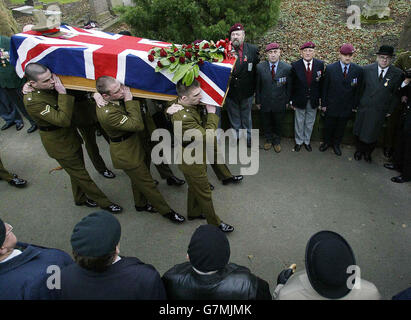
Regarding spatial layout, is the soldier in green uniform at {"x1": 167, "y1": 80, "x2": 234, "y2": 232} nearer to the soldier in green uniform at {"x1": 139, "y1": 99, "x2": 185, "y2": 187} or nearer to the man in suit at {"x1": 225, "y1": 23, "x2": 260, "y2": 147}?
the soldier in green uniform at {"x1": 139, "y1": 99, "x2": 185, "y2": 187}

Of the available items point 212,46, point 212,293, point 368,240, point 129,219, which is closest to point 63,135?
point 129,219

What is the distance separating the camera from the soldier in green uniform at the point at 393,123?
3980 millimetres

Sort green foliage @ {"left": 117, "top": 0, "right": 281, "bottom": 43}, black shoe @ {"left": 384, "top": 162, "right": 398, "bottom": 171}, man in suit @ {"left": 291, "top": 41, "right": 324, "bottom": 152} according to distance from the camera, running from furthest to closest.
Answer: green foliage @ {"left": 117, "top": 0, "right": 281, "bottom": 43} < black shoe @ {"left": 384, "top": 162, "right": 398, "bottom": 171} < man in suit @ {"left": 291, "top": 41, "right": 324, "bottom": 152}

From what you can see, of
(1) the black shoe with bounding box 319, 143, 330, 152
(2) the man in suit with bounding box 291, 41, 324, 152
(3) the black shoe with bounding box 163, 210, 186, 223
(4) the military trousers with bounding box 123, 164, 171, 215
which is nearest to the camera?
(4) the military trousers with bounding box 123, 164, 171, 215

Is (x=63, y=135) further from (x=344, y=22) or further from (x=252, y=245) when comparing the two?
(x=344, y=22)

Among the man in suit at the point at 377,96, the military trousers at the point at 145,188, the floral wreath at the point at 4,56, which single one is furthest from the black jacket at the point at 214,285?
the floral wreath at the point at 4,56

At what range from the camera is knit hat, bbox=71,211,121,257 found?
1.61m

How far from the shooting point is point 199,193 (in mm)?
3229

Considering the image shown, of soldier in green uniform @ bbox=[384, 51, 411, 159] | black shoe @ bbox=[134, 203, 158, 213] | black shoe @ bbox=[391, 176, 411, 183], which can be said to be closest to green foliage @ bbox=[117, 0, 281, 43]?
soldier in green uniform @ bbox=[384, 51, 411, 159]

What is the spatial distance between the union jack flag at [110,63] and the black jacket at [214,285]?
1.90 meters

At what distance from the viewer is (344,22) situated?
7.73m

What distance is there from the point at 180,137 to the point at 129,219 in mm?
1409

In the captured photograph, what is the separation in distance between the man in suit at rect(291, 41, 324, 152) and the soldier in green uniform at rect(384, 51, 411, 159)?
3.24 ft

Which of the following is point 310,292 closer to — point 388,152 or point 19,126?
point 388,152
